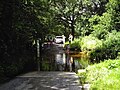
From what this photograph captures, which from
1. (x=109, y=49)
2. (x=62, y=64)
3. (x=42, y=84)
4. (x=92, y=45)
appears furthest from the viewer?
(x=92, y=45)

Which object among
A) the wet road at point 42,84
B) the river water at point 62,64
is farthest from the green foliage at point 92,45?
the wet road at point 42,84

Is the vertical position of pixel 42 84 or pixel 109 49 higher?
pixel 109 49

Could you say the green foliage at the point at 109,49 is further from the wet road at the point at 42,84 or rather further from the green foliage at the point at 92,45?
the wet road at the point at 42,84

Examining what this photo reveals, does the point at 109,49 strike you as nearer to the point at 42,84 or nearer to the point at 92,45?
the point at 92,45

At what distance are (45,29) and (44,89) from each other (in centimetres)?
588

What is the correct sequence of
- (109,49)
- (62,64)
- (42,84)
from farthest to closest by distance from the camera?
(109,49) → (62,64) → (42,84)

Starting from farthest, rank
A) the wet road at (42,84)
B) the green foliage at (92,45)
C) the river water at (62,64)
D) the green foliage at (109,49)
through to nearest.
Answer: the green foliage at (92,45), the green foliage at (109,49), the river water at (62,64), the wet road at (42,84)

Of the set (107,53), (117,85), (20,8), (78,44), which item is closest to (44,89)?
(117,85)

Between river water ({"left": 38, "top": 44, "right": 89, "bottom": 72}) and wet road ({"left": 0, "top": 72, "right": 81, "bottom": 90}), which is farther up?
river water ({"left": 38, "top": 44, "right": 89, "bottom": 72})

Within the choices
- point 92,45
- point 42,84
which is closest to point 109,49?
point 92,45

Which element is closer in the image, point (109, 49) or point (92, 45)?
point (109, 49)

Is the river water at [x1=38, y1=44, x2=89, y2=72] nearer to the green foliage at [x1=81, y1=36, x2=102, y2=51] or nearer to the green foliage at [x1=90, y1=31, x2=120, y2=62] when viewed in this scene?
the green foliage at [x1=90, y1=31, x2=120, y2=62]

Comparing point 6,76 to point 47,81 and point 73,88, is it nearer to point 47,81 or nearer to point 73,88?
point 47,81

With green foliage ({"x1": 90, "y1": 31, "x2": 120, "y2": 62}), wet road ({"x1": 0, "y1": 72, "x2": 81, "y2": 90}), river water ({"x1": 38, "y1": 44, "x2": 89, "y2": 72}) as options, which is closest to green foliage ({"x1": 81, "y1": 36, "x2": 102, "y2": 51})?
green foliage ({"x1": 90, "y1": 31, "x2": 120, "y2": 62})
